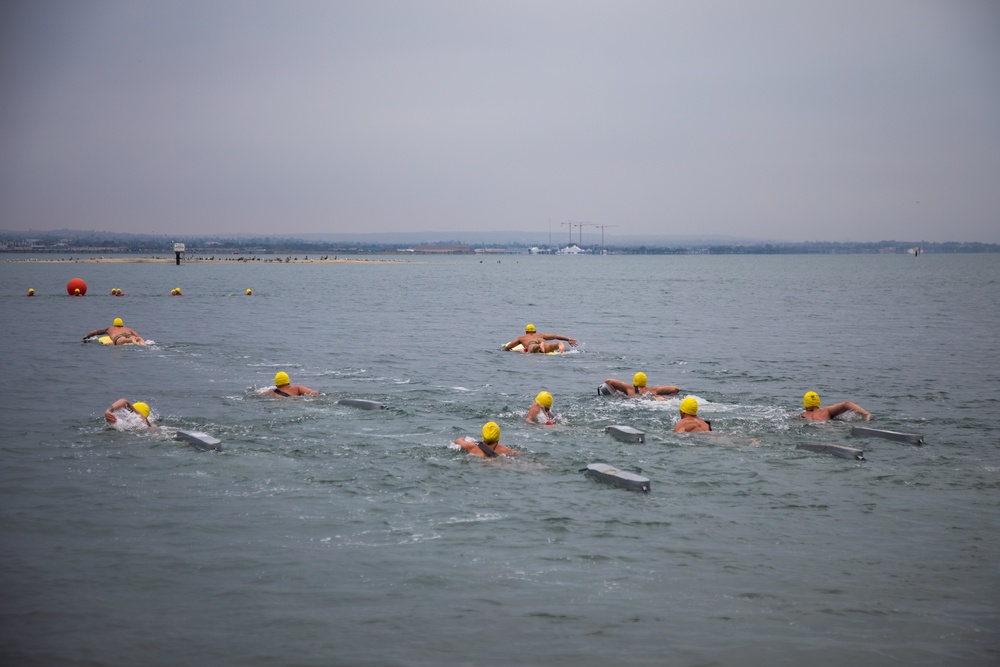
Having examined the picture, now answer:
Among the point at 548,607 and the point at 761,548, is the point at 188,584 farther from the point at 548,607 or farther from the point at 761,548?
the point at 761,548

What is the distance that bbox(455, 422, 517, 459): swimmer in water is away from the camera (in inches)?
725

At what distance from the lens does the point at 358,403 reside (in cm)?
2406

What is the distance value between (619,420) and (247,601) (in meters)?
13.1

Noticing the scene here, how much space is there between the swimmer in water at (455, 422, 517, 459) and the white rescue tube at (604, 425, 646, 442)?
3074 millimetres

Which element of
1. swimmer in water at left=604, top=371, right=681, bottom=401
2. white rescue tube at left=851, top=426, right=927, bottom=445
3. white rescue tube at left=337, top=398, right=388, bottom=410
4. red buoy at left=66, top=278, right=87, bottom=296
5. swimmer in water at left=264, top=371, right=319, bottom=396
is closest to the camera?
white rescue tube at left=851, top=426, right=927, bottom=445

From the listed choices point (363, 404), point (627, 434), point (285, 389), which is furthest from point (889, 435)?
point (285, 389)

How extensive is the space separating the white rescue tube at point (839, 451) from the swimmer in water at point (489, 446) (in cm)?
700

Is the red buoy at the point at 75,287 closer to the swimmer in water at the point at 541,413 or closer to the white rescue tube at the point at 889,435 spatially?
the swimmer in water at the point at 541,413

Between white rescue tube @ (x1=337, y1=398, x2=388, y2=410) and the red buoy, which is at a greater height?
the red buoy

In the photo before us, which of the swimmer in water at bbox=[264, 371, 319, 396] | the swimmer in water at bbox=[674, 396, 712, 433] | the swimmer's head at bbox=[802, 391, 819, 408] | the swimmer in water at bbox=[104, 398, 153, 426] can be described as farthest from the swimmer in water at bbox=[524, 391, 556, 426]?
the swimmer in water at bbox=[104, 398, 153, 426]

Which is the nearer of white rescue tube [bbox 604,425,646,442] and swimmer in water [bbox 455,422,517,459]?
swimmer in water [bbox 455,422,517,459]

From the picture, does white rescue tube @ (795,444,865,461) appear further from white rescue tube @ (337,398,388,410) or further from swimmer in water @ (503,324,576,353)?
swimmer in water @ (503,324,576,353)

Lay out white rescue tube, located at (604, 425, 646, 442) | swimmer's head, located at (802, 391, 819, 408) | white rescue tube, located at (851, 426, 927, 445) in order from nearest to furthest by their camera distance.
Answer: white rescue tube, located at (604, 425, 646, 442) → white rescue tube, located at (851, 426, 927, 445) → swimmer's head, located at (802, 391, 819, 408)

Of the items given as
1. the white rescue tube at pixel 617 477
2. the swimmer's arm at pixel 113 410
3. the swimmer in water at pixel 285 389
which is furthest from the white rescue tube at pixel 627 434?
the swimmer's arm at pixel 113 410
